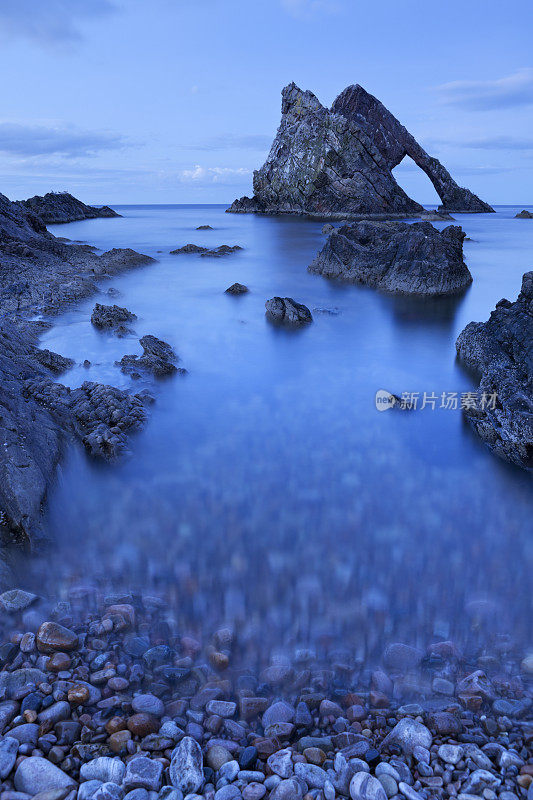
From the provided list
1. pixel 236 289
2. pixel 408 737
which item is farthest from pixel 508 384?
pixel 236 289

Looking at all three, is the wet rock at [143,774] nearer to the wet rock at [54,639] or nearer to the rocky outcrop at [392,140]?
the wet rock at [54,639]

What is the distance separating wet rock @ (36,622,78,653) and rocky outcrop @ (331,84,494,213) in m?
102

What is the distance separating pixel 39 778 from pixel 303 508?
412 cm

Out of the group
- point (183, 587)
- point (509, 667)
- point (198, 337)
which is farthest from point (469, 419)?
point (198, 337)

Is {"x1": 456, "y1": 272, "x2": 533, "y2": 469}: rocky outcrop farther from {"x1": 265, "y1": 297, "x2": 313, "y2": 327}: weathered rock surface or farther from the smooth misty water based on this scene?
{"x1": 265, "y1": 297, "x2": 313, "y2": 327}: weathered rock surface

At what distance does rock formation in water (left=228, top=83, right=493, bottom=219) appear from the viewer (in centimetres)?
8750

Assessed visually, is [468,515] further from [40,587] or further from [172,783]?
[40,587]

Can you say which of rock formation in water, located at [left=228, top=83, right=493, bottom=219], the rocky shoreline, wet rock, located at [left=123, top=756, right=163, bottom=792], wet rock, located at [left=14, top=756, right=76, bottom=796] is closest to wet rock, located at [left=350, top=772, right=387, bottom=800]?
the rocky shoreline

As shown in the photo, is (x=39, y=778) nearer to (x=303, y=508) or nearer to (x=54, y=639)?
(x=54, y=639)

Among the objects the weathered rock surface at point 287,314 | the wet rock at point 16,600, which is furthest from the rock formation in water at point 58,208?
the wet rock at point 16,600

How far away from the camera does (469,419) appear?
9.31 metres

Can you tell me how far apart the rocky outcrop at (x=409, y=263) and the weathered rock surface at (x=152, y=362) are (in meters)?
12.5

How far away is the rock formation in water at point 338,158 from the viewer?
87500 millimetres

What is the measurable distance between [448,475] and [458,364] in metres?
A: 6.29
